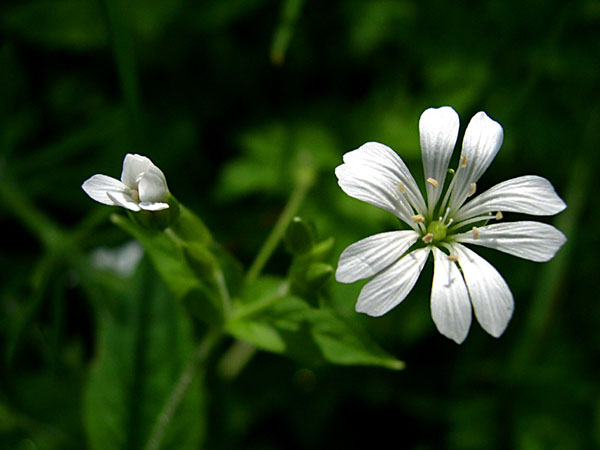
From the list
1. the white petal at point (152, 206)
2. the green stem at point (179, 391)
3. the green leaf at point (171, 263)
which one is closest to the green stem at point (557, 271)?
the green stem at point (179, 391)

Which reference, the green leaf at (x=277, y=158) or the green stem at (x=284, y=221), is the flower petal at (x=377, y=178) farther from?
the green leaf at (x=277, y=158)

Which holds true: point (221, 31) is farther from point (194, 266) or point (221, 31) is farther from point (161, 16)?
point (194, 266)

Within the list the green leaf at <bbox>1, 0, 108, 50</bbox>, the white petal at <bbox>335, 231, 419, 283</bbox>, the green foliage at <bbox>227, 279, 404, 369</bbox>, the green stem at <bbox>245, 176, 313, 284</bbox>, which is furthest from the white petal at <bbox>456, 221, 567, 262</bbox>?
the green leaf at <bbox>1, 0, 108, 50</bbox>

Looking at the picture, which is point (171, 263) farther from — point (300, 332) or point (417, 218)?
point (417, 218)

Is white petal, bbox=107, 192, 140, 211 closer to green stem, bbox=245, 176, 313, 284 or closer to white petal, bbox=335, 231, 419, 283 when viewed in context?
white petal, bbox=335, 231, 419, 283

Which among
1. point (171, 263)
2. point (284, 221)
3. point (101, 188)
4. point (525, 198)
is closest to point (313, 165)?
point (284, 221)

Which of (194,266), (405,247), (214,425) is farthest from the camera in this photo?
(214,425)

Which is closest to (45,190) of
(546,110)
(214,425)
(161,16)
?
(161,16)
